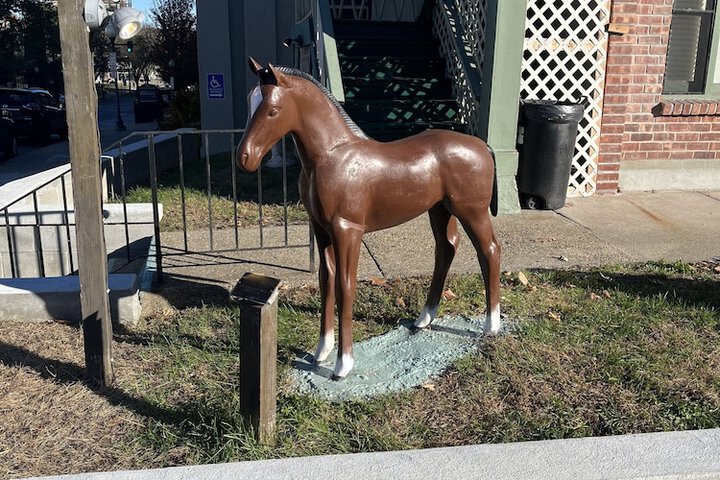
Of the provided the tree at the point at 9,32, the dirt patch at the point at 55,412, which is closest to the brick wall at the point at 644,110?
the dirt patch at the point at 55,412

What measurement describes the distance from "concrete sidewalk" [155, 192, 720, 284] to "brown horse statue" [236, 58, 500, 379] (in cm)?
158

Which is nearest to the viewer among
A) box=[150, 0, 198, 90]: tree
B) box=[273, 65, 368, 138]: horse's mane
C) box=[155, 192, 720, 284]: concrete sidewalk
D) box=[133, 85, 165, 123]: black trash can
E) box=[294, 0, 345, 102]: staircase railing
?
box=[273, 65, 368, 138]: horse's mane

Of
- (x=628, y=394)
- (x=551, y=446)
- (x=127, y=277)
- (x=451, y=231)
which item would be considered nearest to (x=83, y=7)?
(x=127, y=277)

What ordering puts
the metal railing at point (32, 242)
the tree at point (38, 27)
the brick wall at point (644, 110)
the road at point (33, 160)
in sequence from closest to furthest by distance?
the metal railing at point (32, 242)
the brick wall at point (644, 110)
the road at point (33, 160)
the tree at point (38, 27)

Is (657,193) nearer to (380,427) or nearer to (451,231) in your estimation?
(451,231)

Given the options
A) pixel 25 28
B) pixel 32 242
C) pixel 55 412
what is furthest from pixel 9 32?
pixel 55 412

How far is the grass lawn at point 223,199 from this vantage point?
6.88 metres

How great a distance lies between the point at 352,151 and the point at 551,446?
165cm

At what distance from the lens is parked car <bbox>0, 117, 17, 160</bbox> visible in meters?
15.7

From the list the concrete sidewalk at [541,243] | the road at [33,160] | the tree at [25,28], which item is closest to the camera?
the concrete sidewalk at [541,243]

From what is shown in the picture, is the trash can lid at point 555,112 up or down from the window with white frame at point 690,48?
down

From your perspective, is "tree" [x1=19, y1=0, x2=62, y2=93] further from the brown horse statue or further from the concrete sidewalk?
the brown horse statue

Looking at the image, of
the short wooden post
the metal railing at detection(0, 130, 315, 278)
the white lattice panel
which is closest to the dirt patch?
the short wooden post

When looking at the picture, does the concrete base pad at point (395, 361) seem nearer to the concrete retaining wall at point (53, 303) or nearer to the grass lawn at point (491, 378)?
the grass lawn at point (491, 378)
